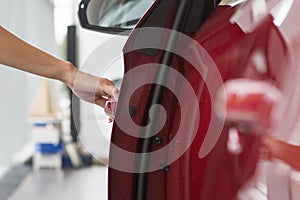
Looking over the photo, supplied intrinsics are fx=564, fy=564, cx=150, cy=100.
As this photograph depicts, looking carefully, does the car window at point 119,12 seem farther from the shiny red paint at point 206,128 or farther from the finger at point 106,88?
the shiny red paint at point 206,128

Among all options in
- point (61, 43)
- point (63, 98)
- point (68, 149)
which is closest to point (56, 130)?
point (68, 149)

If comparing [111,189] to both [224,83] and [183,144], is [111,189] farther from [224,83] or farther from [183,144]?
[224,83]

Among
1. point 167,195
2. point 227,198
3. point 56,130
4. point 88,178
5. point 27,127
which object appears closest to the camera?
point 227,198

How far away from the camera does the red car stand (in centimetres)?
93

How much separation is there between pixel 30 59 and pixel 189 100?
481mm

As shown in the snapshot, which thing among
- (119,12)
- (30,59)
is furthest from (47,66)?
(119,12)

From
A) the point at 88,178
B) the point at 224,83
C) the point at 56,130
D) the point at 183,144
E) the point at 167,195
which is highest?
the point at 224,83

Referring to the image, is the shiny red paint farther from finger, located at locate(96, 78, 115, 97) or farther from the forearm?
the forearm

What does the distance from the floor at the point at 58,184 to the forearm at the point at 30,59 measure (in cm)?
287

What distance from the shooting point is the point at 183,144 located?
3.33ft

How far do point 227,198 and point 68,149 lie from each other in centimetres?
458

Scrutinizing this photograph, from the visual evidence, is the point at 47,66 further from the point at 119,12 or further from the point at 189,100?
the point at 119,12

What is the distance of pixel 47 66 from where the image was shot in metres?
1.34

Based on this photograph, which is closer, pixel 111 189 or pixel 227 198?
pixel 227 198
